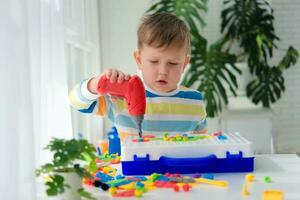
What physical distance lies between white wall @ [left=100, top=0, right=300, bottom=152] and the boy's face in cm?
293

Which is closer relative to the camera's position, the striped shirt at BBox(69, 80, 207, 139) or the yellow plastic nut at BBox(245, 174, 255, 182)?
the yellow plastic nut at BBox(245, 174, 255, 182)

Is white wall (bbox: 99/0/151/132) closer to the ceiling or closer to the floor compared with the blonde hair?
closer to the ceiling

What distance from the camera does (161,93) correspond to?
5.67 feet

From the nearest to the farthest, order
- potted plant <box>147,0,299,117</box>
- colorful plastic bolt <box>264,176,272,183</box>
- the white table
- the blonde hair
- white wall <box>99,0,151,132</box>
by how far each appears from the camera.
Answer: the white table, colorful plastic bolt <box>264,176,272,183</box>, the blonde hair, potted plant <box>147,0,299,117</box>, white wall <box>99,0,151,132</box>

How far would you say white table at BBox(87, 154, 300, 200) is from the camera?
89 cm

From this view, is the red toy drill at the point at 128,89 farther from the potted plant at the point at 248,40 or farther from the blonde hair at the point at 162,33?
the potted plant at the point at 248,40

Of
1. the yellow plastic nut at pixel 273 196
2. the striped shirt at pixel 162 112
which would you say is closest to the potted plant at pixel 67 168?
the yellow plastic nut at pixel 273 196

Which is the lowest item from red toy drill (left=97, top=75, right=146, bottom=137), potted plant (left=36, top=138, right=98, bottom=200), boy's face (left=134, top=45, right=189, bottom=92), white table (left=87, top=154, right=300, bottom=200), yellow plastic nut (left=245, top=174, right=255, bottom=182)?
white table (left=87, top=154, right=300, bottom=200)

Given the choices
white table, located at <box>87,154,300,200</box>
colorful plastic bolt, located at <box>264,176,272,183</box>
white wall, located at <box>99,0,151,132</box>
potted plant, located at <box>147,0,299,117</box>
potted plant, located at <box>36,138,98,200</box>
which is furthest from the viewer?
white wall, located at <box>99,0,151,132</box>

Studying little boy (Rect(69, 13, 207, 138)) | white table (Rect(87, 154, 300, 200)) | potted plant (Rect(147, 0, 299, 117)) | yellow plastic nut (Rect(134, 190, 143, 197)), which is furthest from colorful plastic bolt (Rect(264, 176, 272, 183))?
potted plant (Rect(147, 0, 299, 117))

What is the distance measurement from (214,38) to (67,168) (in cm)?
419

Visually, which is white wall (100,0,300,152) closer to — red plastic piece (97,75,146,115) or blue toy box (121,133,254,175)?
red plastic piece (97,75,146,115)

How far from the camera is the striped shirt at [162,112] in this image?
162 cm

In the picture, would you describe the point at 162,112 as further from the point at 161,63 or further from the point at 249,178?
the point at 249,178
